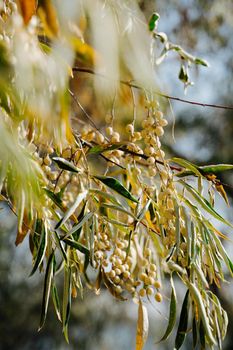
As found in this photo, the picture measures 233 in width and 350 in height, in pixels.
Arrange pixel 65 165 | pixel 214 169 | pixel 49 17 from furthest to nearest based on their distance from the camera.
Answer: pixel 214 169 < pixel 65 165 < pixel 49 17

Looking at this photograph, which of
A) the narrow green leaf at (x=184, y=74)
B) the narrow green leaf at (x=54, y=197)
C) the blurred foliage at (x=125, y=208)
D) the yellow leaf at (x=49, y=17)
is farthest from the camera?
the narrow green leaf at (x=184, y=74)

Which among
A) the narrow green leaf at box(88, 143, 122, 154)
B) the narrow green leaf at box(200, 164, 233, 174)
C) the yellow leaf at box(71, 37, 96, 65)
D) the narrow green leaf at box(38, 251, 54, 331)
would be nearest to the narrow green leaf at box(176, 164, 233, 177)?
the narrow green leaf at box(200, 164, 233, 174)

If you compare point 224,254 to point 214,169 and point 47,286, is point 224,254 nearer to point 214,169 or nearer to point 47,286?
point 214,169

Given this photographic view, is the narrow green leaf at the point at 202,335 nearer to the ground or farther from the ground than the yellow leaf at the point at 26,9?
nearer to the ground

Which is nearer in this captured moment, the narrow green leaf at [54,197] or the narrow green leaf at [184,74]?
the narrow green leaf at [54,197]

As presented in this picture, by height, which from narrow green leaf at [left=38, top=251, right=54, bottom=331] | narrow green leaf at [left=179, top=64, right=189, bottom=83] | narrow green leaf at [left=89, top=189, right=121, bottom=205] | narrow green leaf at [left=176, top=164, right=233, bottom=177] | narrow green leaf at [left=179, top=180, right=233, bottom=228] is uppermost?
narrow green leaf at [left=179, top=64, right=189, bottom=83]

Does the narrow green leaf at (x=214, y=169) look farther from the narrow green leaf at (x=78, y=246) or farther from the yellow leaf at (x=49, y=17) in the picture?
the yellow leaf at (x=49, y=17)

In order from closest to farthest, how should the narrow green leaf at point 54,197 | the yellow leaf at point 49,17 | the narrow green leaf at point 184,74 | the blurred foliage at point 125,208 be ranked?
the yellow leaf at point 49,17, the blurred foliage at point 125,208, the narrow green leaf at point 54,197, the narrow green leaf at point 184,74

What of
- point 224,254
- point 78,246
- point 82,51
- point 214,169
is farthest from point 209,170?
point 82,51

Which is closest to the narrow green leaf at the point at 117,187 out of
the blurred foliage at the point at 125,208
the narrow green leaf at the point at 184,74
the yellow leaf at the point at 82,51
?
the blurred foliage at the point at 125,208

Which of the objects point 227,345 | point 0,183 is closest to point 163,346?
point 227,345

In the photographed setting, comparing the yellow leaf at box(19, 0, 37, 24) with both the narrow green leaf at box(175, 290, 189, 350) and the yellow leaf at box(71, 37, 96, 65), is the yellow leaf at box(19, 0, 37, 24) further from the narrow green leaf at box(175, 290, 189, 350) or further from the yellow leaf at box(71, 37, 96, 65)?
the narrow green leaf at box(175, 290, 189, 350)

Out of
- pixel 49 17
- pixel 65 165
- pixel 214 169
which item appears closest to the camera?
pixel 49 17
